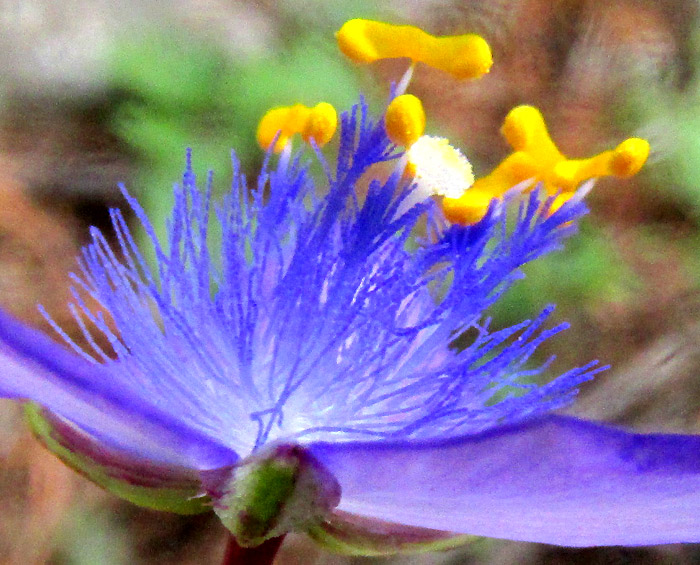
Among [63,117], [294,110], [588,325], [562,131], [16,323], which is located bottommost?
[16,323]

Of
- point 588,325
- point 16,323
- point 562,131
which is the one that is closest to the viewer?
point 16,323

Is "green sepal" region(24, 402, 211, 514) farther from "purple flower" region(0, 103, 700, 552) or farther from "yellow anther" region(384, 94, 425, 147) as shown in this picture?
"yellow anther" region(384, 94, 425, 147)

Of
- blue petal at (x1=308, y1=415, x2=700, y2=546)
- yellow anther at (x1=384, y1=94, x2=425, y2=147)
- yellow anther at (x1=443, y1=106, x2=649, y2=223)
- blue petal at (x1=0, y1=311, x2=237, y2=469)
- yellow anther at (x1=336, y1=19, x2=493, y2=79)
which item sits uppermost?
yellow anther at (x1=336, y1=19, x2=493, y2=79)

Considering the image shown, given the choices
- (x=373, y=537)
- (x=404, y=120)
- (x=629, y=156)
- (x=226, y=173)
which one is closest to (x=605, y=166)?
(x=629, y=156)

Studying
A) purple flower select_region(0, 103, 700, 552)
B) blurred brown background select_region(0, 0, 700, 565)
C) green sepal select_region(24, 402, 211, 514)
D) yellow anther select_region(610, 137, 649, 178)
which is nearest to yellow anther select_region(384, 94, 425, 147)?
purple flower select_region(0, 103, 700, 552)

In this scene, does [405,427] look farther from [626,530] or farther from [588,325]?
[588,325]

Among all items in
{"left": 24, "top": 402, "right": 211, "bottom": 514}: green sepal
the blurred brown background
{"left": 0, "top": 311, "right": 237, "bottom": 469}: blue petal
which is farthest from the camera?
the blurred brown background

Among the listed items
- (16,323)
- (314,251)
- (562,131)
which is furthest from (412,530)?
(562,131)
